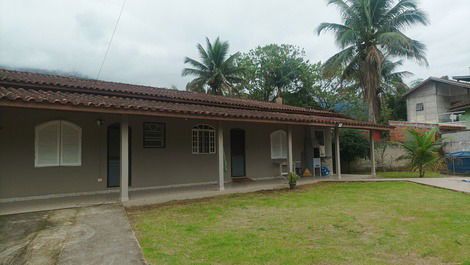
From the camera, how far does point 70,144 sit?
279 inches

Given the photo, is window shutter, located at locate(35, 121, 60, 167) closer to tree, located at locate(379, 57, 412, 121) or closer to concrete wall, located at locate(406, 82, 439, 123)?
tree, located at locate(379, 57, 412, 121)

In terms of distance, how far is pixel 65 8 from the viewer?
30.0 ft

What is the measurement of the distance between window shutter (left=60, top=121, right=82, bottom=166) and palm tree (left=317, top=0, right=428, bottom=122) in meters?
15.4

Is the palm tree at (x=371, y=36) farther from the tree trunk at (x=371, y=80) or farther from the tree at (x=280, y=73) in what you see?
the tree at (x=280, y=73)

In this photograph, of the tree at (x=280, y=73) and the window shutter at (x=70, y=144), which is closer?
the window shutter at (x=70, y=144)

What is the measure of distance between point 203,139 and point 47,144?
4579 mm

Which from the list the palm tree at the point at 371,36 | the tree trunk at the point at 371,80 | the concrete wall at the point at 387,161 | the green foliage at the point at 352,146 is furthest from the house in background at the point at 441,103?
the green foliage at the point at 352,146

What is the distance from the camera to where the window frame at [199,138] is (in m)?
9.17

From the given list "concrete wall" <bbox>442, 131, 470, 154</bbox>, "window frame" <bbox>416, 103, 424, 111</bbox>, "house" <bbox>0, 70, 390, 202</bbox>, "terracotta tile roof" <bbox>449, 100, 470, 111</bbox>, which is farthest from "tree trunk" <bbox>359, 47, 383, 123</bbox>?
"window frame" <bbox>416, 103, 424, 111</bbox>

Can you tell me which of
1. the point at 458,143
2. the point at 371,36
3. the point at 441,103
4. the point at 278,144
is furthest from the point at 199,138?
the point at 441,103

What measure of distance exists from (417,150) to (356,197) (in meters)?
5.55

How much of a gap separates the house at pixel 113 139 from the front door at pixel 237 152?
→ 0.13ft

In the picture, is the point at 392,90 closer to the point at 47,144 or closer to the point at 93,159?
the point at 93,159

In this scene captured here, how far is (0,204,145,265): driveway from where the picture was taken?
10.5ft
